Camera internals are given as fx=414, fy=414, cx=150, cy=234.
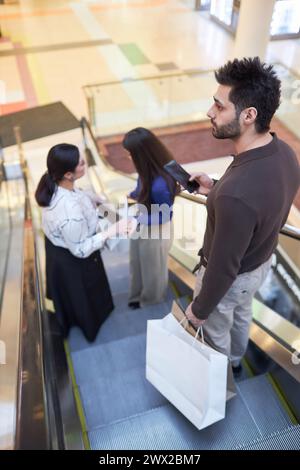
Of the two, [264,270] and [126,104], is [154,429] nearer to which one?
[264,270]

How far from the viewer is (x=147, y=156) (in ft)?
8.09

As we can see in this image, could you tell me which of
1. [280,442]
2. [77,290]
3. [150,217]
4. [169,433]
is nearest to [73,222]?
[150,217]

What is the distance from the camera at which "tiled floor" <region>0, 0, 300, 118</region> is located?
30.5 ft

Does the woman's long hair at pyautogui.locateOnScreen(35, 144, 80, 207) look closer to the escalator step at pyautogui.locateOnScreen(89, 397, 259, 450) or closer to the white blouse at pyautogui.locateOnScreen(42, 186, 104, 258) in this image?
the white blouse at pyautogui.locateOnScreen(42, 186, 104, 258)

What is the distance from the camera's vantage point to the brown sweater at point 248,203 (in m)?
1.60

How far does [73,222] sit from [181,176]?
714 mm

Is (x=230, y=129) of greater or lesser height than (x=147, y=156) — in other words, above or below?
above

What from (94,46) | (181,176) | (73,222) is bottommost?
(94,46)

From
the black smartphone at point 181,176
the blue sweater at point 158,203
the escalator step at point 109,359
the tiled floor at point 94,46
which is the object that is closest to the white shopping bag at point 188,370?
the escalator step at point 109,359

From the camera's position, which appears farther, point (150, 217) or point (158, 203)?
point (150, 217)

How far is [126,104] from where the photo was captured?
8211 millimetres

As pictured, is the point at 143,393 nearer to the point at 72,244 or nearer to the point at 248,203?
the point at 72,244

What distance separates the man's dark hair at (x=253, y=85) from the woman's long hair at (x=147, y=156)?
865 millimetres
